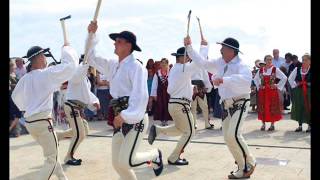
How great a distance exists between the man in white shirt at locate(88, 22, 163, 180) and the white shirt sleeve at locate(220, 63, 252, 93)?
1.65 meters

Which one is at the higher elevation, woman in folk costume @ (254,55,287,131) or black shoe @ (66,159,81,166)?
woman in folk costume @ (254,55,287,131)

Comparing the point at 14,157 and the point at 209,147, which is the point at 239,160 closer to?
the point at 209,147

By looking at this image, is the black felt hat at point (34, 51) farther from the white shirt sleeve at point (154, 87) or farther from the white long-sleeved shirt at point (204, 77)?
the white shirt sleeve at point (154, 87)

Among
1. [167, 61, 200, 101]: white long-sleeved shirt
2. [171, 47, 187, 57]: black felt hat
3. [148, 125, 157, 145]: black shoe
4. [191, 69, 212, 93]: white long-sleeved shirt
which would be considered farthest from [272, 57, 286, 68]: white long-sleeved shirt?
[148, 125, 157, 145]: black shoe

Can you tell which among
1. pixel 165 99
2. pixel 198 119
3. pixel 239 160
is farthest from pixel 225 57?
pixel 198 119

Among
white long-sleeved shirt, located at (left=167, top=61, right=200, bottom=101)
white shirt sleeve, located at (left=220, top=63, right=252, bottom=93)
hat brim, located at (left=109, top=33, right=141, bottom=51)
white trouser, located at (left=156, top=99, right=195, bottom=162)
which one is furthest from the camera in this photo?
white long-sleeved shirt, located at (left=167, top=61, right=200, bottom=101)

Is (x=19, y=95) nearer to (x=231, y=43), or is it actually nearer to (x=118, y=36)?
(x=118, y=36)

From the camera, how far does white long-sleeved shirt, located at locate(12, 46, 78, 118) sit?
18.7 feet

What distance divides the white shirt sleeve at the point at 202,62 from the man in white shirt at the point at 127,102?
2024 millimetres

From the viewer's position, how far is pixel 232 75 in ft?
21.3

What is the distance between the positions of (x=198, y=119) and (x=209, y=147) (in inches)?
209

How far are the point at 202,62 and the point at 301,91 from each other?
16.8ft

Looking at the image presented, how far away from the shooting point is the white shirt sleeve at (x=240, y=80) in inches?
251

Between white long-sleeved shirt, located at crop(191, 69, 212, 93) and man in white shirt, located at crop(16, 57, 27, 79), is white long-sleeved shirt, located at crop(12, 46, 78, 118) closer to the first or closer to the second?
white long-sleeved shirt, located at crop(191, 69, 212, 93)
